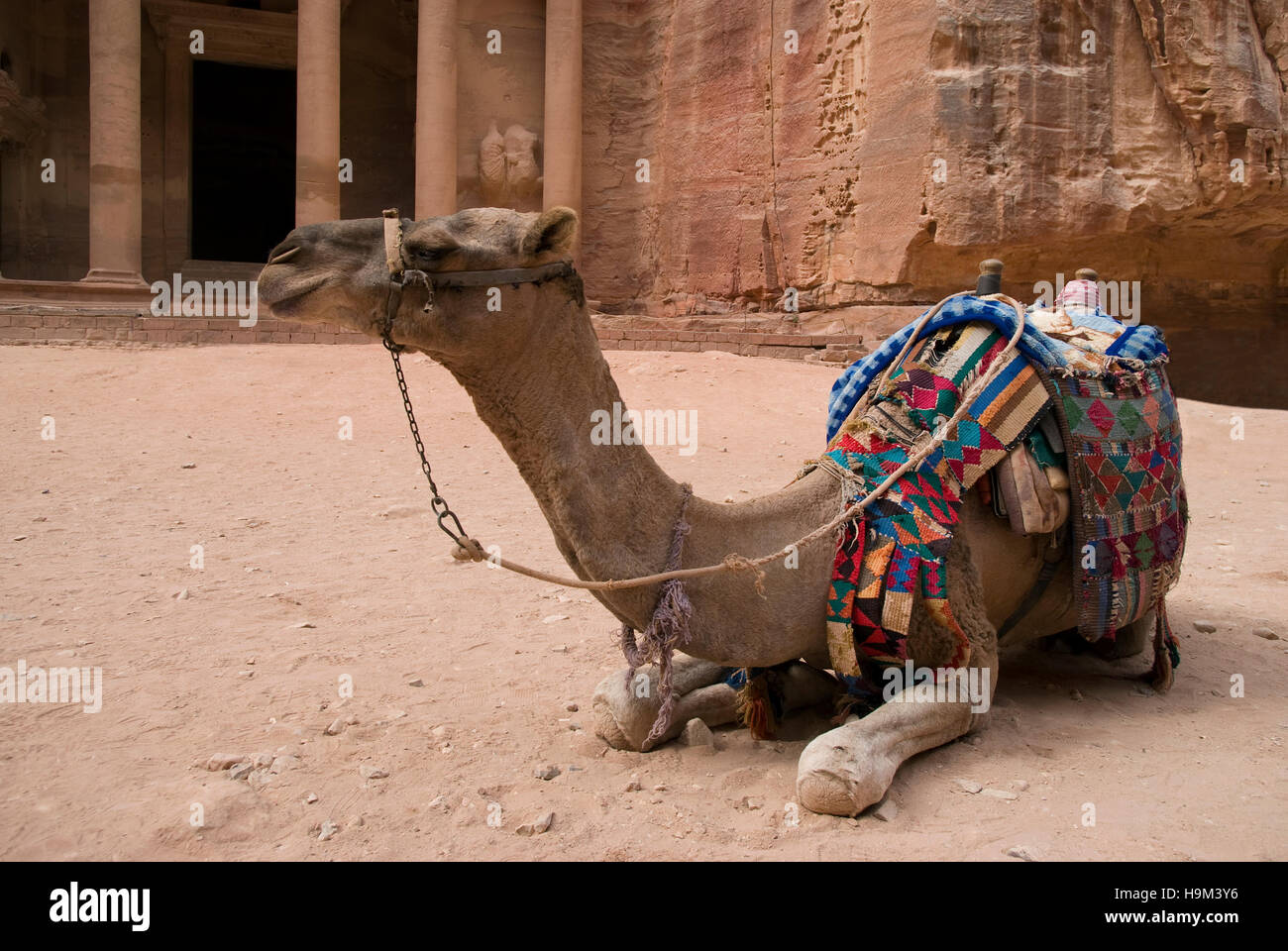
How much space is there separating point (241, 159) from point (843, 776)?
89.7ft

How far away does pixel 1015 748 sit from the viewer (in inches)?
148

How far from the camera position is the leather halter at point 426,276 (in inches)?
118

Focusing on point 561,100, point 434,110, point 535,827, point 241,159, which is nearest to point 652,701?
point 535,827

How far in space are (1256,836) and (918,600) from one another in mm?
1192

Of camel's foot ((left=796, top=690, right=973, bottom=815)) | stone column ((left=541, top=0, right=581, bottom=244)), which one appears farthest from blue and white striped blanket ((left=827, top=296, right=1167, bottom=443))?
stone column ((left=541, top=0, right=581, bottom=244))

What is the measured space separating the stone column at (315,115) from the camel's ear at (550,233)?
1670 cm

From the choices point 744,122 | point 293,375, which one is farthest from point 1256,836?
point 744,122

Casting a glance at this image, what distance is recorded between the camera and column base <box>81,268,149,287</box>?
17906mm

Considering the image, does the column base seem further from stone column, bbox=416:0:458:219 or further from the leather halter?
the leather halter

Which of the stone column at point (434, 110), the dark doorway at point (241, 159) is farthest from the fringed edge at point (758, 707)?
the dark doorway at point (241, 159)

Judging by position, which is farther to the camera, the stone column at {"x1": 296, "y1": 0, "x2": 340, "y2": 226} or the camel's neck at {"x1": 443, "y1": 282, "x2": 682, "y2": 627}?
the stone column at {"x1": 296, "y1": 0, "x2": 340, "y2": 226}

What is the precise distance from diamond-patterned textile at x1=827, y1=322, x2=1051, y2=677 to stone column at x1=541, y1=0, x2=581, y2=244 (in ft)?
56.6

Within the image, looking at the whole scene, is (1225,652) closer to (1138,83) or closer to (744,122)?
(1138,83)

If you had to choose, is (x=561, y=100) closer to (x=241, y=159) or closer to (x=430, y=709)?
(x=241, y=159)
